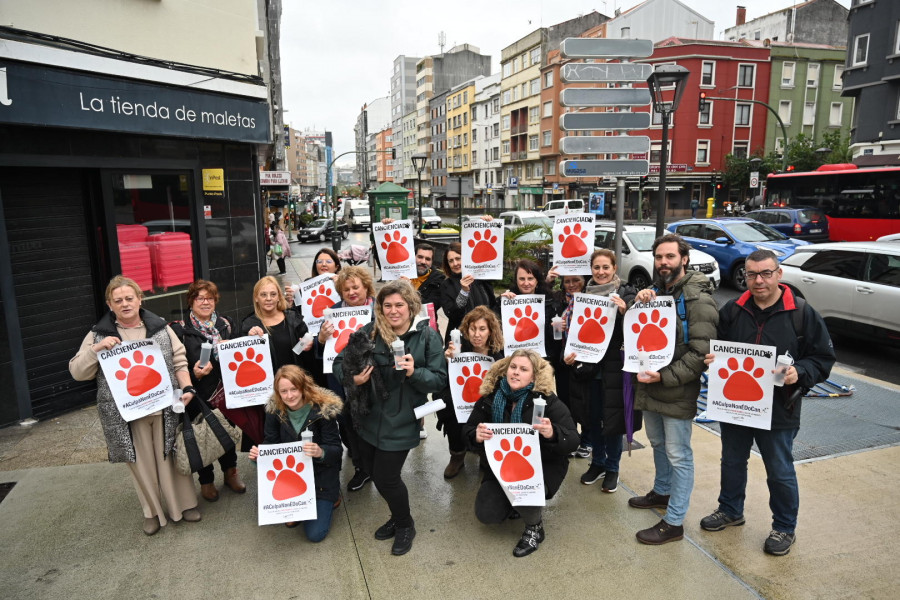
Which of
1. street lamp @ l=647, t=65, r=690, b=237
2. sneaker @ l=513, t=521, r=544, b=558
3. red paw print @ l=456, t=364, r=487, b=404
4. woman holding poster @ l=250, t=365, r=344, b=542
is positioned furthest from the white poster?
street lamp @ l=647, t=65, r=690, b=237

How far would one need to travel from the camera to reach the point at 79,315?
7.00 meters

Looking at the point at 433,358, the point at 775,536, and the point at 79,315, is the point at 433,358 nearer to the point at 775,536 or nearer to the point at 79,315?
the point at 775,536

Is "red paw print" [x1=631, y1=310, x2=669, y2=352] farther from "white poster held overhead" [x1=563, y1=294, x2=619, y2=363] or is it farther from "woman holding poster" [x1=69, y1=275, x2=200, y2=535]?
"woman holding poster" [x1=69, y1=275, x2=200, y2=535]

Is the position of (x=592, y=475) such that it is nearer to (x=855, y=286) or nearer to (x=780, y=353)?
(x=780, y=353)

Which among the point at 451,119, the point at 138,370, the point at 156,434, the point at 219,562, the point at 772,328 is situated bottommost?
the point at 219,562

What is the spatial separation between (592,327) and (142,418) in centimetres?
335

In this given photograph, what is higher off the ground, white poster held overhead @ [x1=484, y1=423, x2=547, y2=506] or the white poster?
the white poster

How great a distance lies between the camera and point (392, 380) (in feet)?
12.4

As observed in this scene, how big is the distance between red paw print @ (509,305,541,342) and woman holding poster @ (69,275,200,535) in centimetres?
253

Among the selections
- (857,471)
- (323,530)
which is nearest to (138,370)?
(323,530)

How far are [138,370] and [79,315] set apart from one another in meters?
3.75

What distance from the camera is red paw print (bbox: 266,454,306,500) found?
3.97 metres

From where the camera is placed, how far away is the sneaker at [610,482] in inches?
184

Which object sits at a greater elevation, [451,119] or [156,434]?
[451,119]
